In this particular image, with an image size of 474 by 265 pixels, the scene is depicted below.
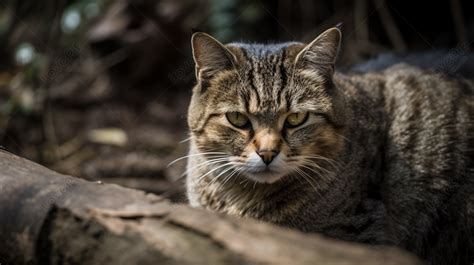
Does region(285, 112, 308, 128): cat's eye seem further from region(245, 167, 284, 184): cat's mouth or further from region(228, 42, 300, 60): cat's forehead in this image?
region(228, 42, 300, 60): cat's forehead

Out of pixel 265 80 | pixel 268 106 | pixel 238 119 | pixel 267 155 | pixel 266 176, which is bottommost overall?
pixel 266 176

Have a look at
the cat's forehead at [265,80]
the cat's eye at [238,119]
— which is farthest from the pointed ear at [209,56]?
the cat's eye at [238,119]

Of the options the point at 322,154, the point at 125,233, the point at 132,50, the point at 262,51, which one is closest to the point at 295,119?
the point at 322,154

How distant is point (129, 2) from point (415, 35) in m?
3.76

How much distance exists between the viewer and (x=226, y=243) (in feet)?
6.00

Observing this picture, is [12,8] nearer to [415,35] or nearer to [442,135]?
[415,35]

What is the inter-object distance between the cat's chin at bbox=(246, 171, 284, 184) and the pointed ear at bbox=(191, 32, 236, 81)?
2.42 feet

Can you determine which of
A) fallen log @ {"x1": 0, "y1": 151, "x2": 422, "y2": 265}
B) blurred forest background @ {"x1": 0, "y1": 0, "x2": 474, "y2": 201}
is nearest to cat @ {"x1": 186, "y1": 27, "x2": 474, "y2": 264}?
fallen log @ {"x1": 0, "y1": 151, "x2": 422, "y2": 265}

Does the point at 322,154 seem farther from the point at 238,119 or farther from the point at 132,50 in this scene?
the point at 132,50

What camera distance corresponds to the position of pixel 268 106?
324 cm

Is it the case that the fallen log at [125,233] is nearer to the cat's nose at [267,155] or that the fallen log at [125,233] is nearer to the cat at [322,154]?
the cat's nose at [267,155]

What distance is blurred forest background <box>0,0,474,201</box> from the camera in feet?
20.2

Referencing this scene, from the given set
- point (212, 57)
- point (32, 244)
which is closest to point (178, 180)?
point (212, 57)

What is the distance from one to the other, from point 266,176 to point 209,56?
87 centimetres
